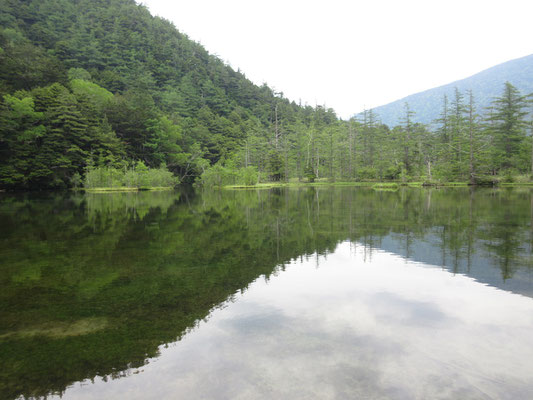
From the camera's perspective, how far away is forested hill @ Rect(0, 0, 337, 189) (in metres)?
41.0

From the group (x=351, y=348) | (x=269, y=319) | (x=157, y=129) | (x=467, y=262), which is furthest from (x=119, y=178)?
(x=351, y=348)

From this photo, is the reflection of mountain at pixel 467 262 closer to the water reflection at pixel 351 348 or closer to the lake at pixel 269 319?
the lake at pixel 269 319

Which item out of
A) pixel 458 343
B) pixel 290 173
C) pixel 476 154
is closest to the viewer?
pixel 458 343

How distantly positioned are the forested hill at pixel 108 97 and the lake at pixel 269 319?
3859cm

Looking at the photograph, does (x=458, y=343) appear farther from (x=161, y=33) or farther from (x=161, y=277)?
(x=161, y=33)

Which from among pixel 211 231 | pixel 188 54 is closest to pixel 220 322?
pixel 211 231

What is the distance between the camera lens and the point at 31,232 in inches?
437

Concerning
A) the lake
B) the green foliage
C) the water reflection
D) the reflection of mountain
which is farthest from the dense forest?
the water reflection

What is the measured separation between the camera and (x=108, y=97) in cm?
6412

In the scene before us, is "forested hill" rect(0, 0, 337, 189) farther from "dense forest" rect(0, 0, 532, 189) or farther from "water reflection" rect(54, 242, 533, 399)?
"water reflection" rect(54, 242, 533, 399)

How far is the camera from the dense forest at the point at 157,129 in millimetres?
41719

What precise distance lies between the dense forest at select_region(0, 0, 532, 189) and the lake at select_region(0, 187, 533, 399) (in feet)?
127

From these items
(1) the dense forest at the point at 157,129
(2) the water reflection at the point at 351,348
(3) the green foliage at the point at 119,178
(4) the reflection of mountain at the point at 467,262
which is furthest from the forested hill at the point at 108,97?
(2) the water reflection at the point at 351,348

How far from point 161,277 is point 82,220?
990 centimetres
